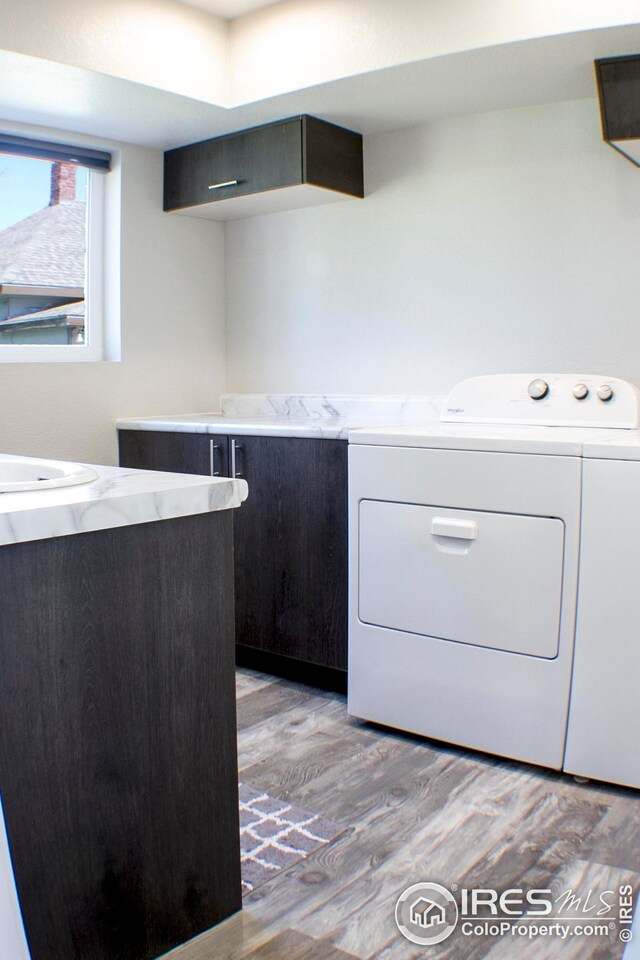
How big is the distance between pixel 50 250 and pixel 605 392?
6.83 ft

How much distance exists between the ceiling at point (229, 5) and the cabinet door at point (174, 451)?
137 centimetres

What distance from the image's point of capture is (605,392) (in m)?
2.51

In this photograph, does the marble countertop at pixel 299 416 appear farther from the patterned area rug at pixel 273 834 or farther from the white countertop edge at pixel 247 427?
the patterned area rug at pixel 273 834

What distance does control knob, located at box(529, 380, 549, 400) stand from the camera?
8.64 ft

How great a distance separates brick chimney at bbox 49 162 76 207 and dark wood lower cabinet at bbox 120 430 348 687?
1073 millimetres

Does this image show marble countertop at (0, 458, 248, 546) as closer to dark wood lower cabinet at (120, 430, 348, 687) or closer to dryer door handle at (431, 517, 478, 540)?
→ dryer door handle at (431, 517, 478, 540)

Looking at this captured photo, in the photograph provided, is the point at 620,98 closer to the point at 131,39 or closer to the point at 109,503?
the point at 131,39

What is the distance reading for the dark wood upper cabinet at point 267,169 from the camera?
2.99 meters

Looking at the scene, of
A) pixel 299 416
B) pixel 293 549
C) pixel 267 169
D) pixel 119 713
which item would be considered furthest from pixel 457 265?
pixel 119 713

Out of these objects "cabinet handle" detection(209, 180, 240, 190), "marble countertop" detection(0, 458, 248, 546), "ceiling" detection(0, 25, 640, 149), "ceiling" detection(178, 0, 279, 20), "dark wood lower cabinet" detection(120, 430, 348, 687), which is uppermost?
"ceiling" detection(178, 0, 279, 20)

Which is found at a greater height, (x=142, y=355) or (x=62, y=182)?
(x=62, y=182)

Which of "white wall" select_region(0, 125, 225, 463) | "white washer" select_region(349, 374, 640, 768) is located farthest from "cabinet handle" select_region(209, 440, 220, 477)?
"white washer" select_region(349, 374, 640, 768)

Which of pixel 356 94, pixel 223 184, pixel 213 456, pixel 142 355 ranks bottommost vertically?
pixel 213 456

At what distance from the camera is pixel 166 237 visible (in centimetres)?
354
